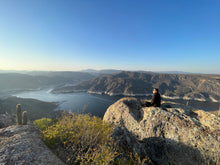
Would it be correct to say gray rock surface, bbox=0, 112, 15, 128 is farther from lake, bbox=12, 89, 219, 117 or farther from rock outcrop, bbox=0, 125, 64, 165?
lake, bbox=12, 89, 219, 117

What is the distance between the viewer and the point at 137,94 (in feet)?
472

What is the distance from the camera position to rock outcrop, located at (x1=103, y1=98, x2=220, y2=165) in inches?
168

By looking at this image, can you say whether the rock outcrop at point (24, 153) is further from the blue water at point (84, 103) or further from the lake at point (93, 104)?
the lake at point (93, 104)

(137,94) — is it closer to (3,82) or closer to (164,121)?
(164,121)

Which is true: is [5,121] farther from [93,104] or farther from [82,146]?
[93,104]

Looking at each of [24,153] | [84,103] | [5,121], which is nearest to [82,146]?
[24,153]

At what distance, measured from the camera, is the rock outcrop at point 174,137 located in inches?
168

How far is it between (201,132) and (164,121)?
5.15ft

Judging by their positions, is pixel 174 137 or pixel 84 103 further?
pixel 84 103

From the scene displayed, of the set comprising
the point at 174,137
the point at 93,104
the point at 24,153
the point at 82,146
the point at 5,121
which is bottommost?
the point at 93,104

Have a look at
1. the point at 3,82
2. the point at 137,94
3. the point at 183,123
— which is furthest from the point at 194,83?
the point at 3,82

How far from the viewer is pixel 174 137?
5.04 meters

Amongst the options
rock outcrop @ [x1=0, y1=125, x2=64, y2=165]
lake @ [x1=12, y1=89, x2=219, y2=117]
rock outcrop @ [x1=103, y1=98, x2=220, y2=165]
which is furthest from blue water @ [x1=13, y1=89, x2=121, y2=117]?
rock outcrop @ [x1=0, y1=125, x2=64, y2=165]

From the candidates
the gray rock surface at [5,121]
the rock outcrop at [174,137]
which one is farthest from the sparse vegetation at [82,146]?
the gray rock surface at [5,121]
